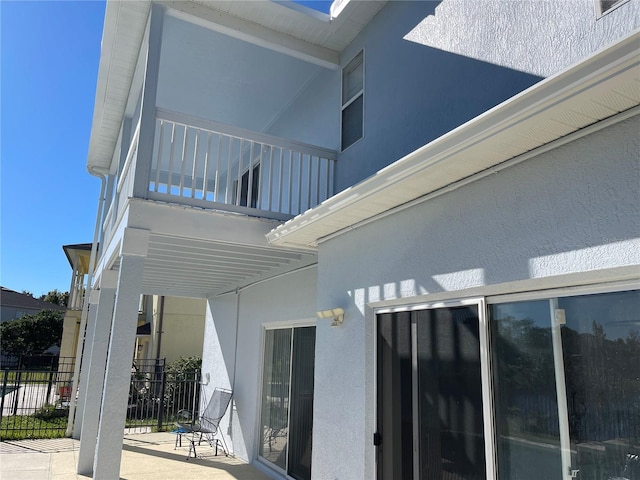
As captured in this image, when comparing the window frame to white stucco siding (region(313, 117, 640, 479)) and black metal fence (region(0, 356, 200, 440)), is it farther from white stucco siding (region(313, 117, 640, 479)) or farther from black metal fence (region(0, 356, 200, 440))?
black metal fence (region(0, 356, 200, 440))

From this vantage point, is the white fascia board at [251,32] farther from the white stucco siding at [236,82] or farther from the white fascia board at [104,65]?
the white fascia board at [104,65]

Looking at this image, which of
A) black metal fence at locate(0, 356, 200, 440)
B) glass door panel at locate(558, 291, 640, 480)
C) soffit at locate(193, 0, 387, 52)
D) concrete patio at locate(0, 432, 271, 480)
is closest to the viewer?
glass door panel at locate(558, 291, 640, 480)

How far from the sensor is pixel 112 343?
479 centimetres

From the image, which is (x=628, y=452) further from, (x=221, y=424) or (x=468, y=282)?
(x=221, y=424)

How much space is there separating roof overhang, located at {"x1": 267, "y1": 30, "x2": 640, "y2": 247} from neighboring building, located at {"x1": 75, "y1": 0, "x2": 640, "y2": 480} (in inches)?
0.6

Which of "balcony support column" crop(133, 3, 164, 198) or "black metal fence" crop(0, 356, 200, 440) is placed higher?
"balcony support column" crop(133, 3, 164, 198)

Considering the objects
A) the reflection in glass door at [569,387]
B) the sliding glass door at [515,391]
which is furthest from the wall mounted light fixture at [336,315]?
the reflection in glass door at [569,387]

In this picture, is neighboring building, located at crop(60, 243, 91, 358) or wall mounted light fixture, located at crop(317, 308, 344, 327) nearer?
wall mounted light fixture, located at crop(317, 308, 344, 327)

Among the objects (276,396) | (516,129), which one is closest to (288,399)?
(276,396)

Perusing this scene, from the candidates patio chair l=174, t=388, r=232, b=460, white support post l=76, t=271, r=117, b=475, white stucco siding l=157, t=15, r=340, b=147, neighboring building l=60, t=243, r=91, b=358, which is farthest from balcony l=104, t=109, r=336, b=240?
neighboring building l=60, t=243, r=91, b=358

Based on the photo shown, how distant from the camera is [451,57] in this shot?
4648 millimetres

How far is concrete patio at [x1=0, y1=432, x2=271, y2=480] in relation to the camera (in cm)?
718

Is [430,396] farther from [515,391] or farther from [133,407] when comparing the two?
[133,407]

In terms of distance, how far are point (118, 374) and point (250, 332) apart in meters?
4.19
